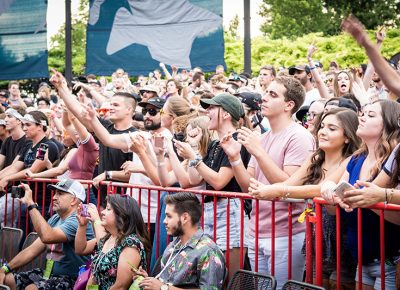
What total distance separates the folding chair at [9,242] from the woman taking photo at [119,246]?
204 cm

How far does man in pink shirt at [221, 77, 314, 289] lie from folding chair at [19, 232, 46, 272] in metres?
3.02

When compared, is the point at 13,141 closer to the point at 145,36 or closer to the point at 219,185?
the point at 219,185

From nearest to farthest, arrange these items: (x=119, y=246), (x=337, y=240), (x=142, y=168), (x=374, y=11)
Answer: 1. (x=337, y=240)
2. (x=119, y=246)
3. (x=142, y=168)
4. (x=374, y=11)

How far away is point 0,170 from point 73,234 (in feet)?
11.4

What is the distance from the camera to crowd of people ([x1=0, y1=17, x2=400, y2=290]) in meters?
5.64

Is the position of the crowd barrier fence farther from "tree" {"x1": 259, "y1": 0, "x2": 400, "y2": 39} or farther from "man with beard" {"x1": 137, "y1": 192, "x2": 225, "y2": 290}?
"tree" {"x1": 259, "y1": 0, "x2": 400, "y2": 39}

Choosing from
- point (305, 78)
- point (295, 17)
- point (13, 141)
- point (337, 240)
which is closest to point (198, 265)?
point (337, 240)

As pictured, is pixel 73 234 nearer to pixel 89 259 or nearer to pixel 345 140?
pixel 89 259

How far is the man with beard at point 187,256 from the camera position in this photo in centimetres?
635

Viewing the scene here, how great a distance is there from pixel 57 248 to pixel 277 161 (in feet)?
9.53

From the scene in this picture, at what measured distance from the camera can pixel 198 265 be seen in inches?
251

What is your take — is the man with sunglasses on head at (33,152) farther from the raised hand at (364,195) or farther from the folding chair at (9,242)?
the raised hand at (364,195)

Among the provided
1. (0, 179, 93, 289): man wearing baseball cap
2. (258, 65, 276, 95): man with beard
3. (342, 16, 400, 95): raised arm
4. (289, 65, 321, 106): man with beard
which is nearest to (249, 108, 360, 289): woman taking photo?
(342, 16, 400, 95): raised arm

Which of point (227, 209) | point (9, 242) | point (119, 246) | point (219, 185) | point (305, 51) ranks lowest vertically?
point (9, 242)
